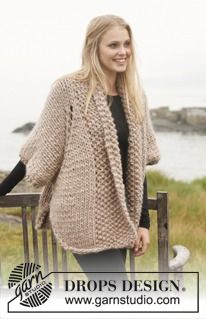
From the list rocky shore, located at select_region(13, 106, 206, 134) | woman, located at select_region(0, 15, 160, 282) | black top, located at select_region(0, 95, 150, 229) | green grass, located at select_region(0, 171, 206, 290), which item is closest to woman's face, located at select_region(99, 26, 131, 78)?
woman, located at select_region(0, 15, 160, 282)

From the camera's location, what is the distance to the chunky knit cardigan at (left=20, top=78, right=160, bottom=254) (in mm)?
1906

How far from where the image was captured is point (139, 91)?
2037 millimetres

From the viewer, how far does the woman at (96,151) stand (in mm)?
1903

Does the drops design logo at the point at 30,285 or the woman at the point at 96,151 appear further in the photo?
the drops design logo at the point at 30,285

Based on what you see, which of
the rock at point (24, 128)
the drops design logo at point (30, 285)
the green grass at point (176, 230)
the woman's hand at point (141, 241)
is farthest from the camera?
the rock at point (24, 128)

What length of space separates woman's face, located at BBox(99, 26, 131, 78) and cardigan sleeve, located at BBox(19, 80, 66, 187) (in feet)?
0.61

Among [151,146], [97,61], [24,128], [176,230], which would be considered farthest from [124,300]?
[24,128]

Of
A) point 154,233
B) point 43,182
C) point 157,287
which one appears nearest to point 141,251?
point 157,287

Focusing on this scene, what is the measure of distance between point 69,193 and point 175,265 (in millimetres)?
555

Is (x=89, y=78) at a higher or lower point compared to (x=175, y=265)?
higher

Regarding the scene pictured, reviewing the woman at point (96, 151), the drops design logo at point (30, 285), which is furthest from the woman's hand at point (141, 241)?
the drops design logo at point (30, 285)

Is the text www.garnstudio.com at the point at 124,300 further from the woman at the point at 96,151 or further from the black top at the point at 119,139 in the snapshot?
the black top at the point at 119,139

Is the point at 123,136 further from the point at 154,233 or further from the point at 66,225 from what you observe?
the point at 154,233

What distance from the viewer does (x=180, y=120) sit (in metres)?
4.19
